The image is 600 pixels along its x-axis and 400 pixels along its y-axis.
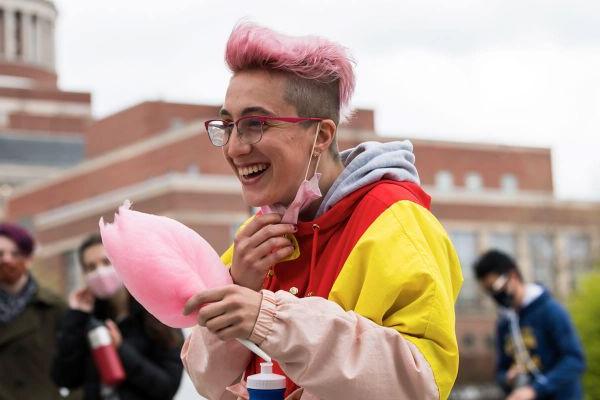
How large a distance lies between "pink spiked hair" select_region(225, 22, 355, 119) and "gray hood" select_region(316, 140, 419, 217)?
0.20m

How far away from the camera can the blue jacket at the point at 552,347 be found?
755cm

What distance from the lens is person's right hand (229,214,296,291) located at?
2844 mm

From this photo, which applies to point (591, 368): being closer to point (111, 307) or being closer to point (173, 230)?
point (111, 307)

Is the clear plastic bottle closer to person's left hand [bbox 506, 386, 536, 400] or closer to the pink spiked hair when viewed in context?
the pink spiked hair

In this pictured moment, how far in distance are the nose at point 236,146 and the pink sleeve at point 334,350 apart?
→ 43cm

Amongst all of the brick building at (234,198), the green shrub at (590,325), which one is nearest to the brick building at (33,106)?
the brick building at (234,198)

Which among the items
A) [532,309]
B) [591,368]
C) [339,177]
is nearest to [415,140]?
[591,368]

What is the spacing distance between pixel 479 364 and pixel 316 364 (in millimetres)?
46553

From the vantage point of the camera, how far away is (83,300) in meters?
6.47

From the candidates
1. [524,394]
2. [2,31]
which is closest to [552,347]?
[524,394]

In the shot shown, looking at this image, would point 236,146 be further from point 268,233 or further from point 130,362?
point 130,362

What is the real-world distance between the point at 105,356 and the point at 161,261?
3.60 meters

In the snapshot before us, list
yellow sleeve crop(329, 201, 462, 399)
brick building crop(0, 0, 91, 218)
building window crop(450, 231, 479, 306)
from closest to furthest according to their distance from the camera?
yellow sleeve crop(329, 201, 462, 399) < building window crop(450, 231, 479, 306) < brick building crop(0, 0, 91, 218)

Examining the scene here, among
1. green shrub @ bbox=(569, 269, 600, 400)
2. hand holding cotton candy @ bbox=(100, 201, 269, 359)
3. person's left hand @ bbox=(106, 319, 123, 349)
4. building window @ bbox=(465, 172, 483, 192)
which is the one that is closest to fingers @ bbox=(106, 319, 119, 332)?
person's left hand @ bbox=(106, 319, 123, 349)
